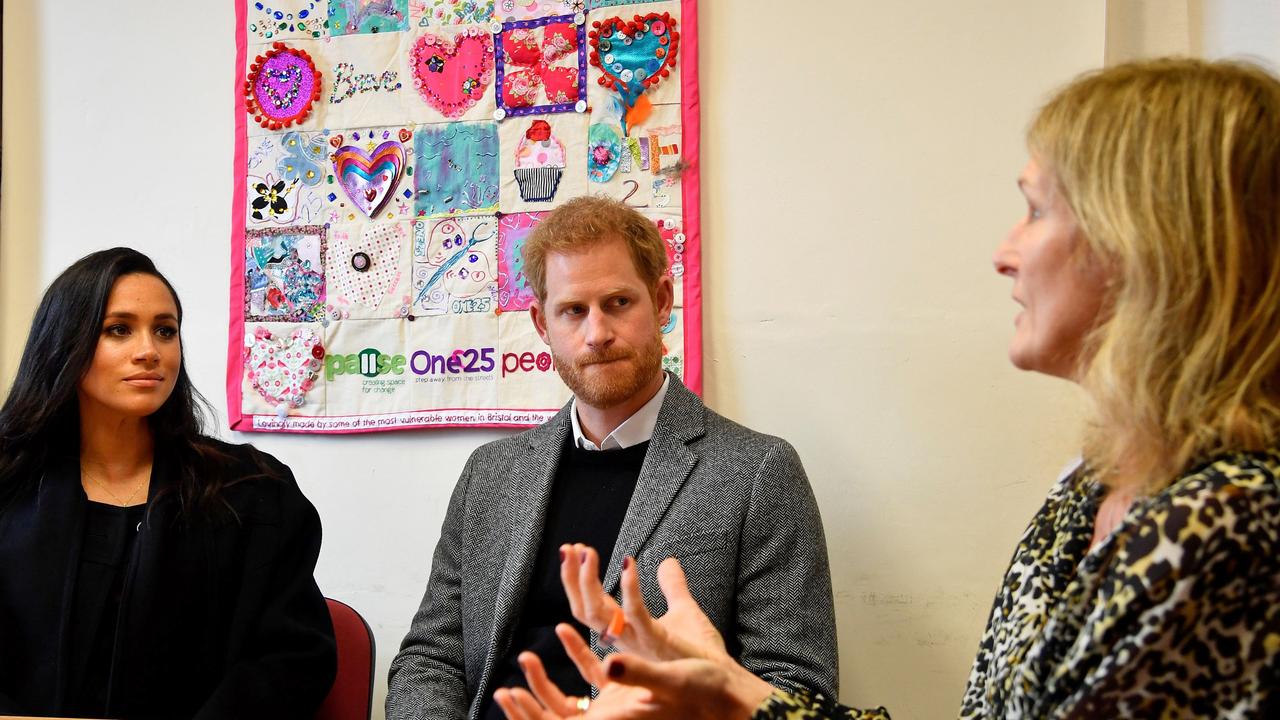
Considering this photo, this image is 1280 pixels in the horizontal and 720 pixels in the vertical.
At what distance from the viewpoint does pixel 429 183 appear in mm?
2461

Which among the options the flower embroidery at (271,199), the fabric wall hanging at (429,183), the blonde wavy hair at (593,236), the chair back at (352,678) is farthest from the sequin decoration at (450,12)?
the chair back at (352,678)

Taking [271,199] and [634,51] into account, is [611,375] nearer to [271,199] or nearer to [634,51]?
[634,51]

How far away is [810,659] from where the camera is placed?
1703mm

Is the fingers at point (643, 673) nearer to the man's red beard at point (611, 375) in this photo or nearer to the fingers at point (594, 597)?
the fingers at point (594, 597)

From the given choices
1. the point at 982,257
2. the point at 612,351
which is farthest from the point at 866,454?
the point at 612,351

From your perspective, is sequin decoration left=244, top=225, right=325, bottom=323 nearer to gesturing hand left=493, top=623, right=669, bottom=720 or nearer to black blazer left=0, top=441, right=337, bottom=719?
black blazer left=0, top=441, right=337, bottom=719

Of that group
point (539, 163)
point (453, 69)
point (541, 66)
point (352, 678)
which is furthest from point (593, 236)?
point (352, 678)

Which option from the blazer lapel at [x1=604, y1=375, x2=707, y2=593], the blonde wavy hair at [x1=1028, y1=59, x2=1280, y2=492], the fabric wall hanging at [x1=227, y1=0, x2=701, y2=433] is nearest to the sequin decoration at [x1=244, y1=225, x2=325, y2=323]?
the fabric wall hanging at [x1=227, y1=0, x2=701, y2=433]

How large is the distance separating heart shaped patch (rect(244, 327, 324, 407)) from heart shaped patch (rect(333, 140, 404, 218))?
1.19ft

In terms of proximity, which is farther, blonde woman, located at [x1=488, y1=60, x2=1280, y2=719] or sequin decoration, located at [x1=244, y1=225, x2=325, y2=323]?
sequin decoration, located at [x1=244, y1=225, x2=325, y2=323]

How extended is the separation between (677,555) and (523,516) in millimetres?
327

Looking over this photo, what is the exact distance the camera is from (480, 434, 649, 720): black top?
180cm

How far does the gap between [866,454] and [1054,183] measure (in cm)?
120

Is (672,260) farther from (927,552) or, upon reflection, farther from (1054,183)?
(1054,183)
